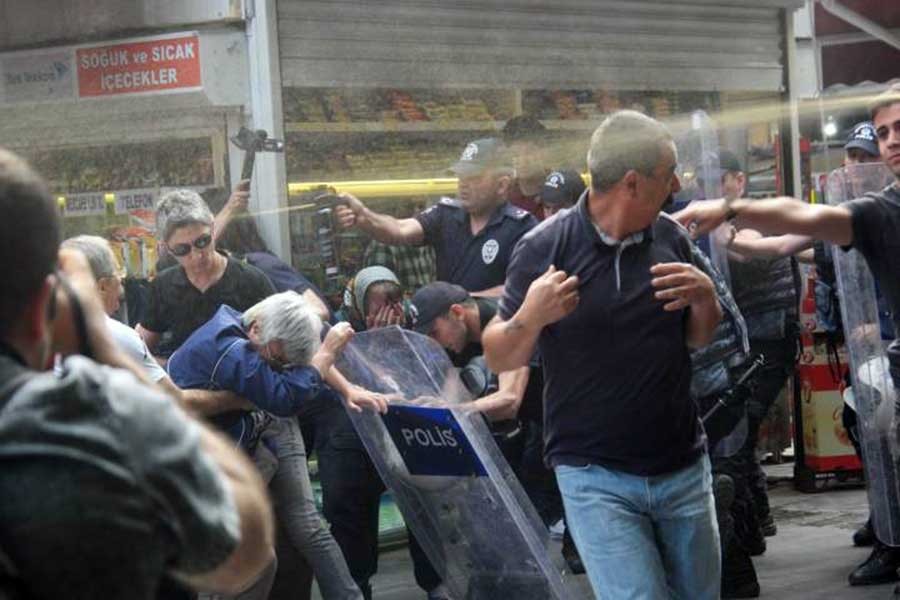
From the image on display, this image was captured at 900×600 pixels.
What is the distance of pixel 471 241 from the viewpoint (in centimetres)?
745

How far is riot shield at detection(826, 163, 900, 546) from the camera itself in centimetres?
708

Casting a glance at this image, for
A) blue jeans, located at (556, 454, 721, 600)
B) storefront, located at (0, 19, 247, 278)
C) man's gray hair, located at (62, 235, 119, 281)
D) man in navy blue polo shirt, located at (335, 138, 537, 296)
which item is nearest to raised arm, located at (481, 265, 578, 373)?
blue jeans, located at (556, 454, 721, 600)

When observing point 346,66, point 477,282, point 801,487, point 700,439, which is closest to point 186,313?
point 477,282

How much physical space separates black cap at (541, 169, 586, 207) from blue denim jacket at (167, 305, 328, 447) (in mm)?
1838

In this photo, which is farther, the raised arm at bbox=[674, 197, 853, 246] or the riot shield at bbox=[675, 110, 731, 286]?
the riot shield at bbox=[675, 110, 731, 286]

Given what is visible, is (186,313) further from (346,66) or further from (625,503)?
(625,503)

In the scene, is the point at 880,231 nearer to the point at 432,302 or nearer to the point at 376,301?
the point at 432,302

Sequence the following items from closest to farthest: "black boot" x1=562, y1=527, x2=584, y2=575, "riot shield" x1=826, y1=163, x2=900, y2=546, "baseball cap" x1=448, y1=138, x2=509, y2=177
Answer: "riot shield" x1=826, y1=163, x2=900, y2=546 → "baseball cap" x1=448, y1=138, x2=509, y2=177 → "black boot" x1=562, y1=527, x2=584, y2=575

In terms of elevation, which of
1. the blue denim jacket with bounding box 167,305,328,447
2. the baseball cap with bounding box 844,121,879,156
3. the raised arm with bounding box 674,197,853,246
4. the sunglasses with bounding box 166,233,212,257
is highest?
the baseball cap with bounding box 844,121,879,156

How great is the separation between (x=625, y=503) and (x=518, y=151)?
4106 mm

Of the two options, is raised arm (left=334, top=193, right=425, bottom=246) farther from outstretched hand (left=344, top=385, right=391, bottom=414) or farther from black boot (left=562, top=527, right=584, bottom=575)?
black boot (left=562, top=527, right=584, bottom=575)

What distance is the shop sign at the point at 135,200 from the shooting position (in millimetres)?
7711

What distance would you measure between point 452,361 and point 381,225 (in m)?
0.95

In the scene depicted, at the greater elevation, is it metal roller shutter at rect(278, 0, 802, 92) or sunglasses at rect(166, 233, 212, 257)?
metal roller shutter at rect(278, 0, 802, 92)
